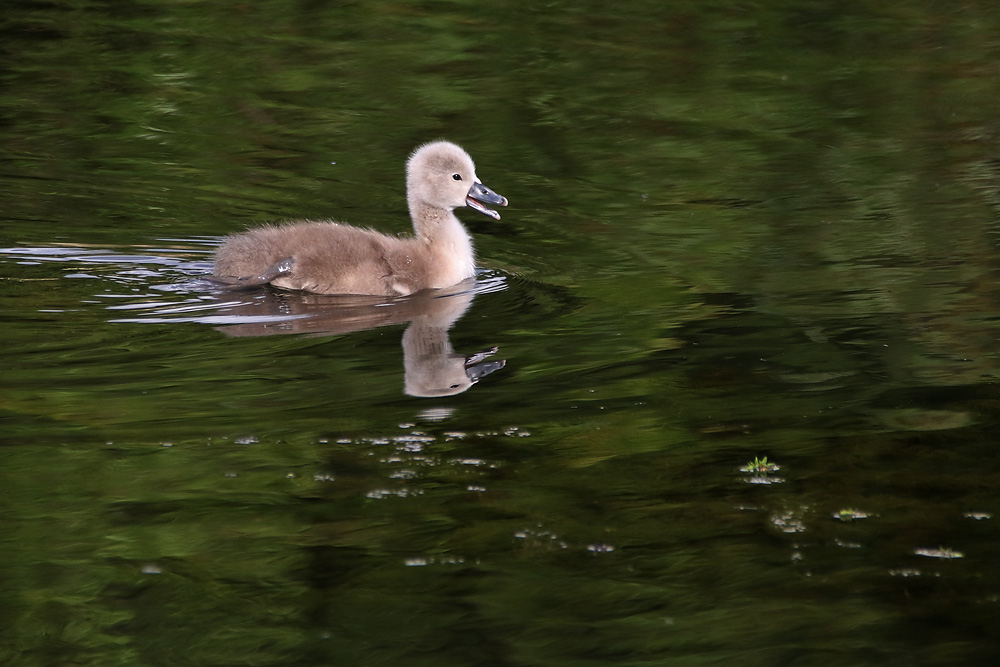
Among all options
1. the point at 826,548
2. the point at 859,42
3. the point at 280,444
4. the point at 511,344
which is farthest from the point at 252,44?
the point at 826,548

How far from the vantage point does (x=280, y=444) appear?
477cm

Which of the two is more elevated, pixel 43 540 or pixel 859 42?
pixel 859 42

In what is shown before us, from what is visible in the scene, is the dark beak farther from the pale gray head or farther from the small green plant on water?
the pale gray head

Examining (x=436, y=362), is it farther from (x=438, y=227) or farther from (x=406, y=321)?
(x=438, y=227)

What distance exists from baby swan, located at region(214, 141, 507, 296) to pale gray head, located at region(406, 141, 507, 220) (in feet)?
0.14

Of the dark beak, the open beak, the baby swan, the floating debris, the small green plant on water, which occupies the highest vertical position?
the open beak

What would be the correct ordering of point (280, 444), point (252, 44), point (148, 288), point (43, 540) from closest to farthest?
point (43, 540) < point (280, 444) < point (148, 288) < point (252, 44)

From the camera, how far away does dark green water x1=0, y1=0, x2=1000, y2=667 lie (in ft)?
12.4

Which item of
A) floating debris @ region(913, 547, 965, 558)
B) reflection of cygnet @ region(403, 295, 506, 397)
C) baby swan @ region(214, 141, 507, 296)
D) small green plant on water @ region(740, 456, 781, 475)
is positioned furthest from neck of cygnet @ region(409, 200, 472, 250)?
floating debris @ region(913, 547, 965, 558)

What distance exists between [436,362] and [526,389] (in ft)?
1.50

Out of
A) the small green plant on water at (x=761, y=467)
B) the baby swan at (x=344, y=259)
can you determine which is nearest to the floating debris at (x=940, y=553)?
the small green plant on water at (x=761, y=467)

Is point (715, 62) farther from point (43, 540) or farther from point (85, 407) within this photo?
point (43, 540)

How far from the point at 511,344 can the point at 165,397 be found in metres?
1.46

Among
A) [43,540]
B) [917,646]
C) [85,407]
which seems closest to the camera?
[917,646]
